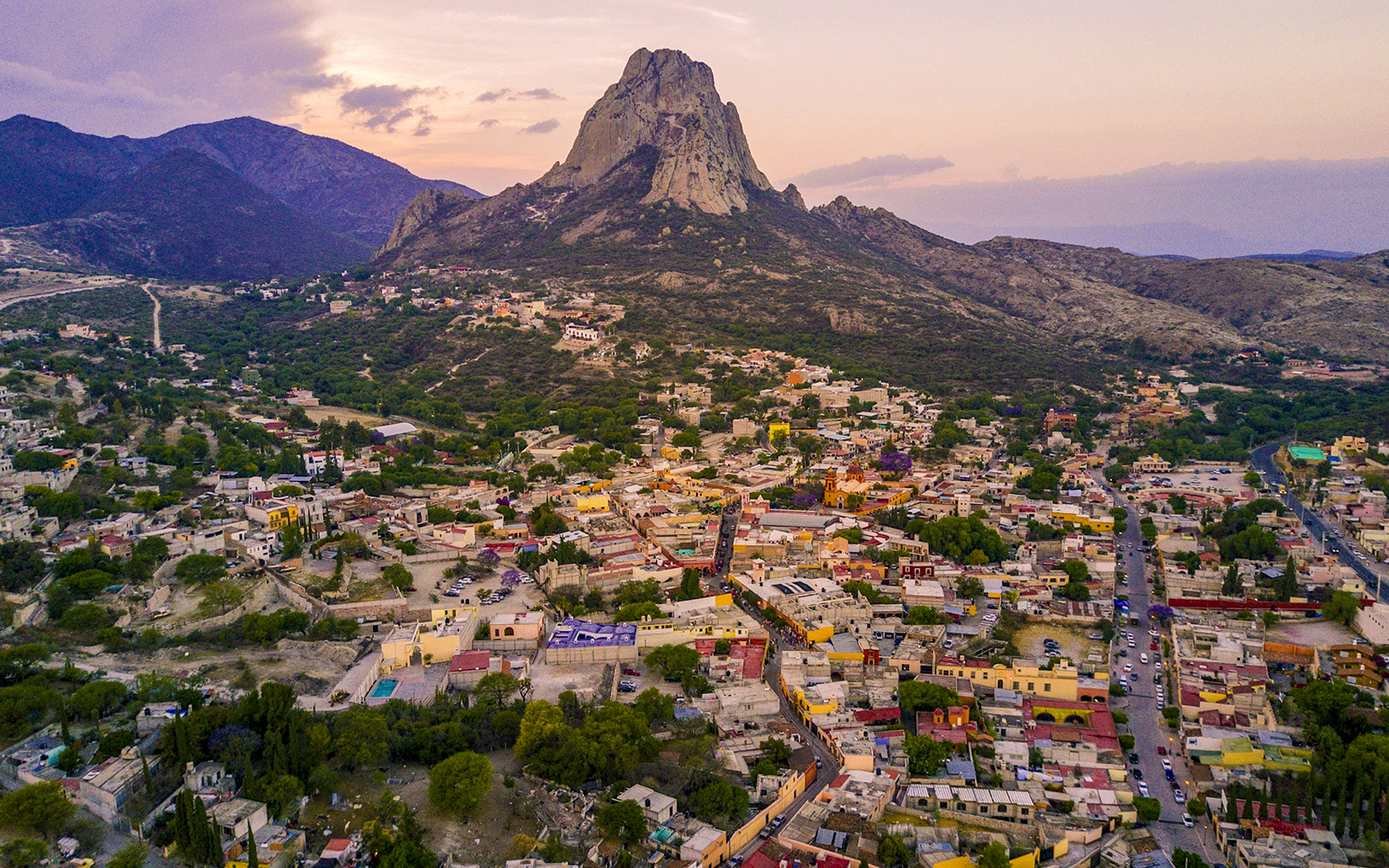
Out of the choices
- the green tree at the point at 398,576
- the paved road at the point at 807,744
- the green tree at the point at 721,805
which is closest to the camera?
the green tree at the point at 721,805

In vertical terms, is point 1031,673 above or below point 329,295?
below

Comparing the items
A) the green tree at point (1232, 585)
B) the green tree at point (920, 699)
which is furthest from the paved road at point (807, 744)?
the green tree at point (1232, 585)

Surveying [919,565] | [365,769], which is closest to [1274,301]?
[919,565]

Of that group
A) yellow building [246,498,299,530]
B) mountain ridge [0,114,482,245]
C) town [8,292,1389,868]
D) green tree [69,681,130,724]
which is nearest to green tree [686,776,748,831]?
town [8,292,1389,868]

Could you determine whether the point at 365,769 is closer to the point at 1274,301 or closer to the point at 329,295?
the point at 329,295

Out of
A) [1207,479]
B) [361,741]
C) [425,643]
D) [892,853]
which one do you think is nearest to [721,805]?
[892,853]

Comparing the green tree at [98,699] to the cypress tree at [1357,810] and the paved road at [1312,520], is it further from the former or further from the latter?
the paved road at [1312,520]

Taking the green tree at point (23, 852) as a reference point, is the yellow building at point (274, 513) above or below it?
above
